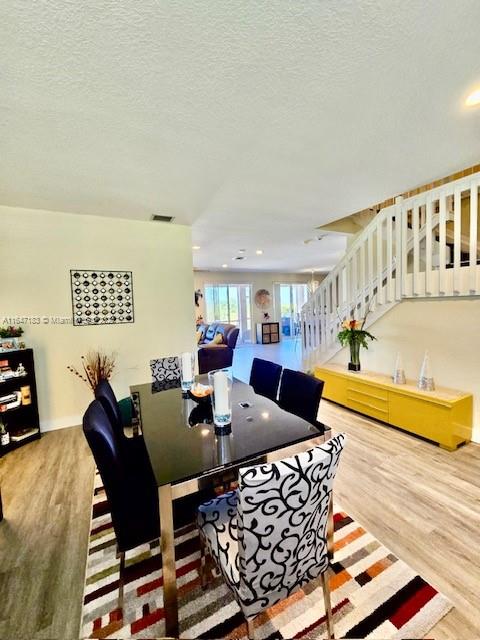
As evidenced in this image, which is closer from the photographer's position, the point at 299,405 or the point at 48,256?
the point at 299,405

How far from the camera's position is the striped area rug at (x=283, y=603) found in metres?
1.22

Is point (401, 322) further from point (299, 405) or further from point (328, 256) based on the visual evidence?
point (328, 256)

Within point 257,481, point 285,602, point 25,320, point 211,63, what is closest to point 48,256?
point 25,320

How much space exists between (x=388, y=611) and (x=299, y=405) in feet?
3.59

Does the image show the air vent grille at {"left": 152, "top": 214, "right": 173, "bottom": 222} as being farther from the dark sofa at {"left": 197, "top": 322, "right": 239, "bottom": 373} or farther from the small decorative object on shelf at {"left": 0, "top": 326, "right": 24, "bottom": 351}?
the dark sofa at {"left": 197, "top": 322, "right": 239, "bottom": 373}

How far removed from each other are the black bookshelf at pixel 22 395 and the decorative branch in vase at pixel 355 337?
378 cm

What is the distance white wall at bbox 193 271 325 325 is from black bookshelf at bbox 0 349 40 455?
6306 mm

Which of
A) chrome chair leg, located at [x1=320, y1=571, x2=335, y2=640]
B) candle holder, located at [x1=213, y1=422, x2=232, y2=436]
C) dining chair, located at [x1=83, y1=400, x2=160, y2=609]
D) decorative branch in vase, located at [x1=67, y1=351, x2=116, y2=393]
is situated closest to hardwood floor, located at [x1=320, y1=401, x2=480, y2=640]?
chrome chair leg, located at [x1=320, y1=571, x2=335, y2=640]

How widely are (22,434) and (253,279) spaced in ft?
26.8

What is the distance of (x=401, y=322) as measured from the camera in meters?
3.42

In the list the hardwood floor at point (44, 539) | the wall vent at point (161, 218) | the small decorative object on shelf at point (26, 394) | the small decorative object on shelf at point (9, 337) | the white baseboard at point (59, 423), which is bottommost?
the hardwood floor at point (44, 539)

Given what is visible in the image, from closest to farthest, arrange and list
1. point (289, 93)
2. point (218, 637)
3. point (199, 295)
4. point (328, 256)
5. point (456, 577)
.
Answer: point (218, 637) < point (456, 577) < point (289, 93) < point (328, 256) < point (199, 295)

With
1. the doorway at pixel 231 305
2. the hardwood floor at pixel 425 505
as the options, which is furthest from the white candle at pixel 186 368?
the doorway at pixel 231 305

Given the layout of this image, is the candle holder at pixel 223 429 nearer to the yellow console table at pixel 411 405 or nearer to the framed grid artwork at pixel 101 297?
the yellow console table at pixel 411 405
